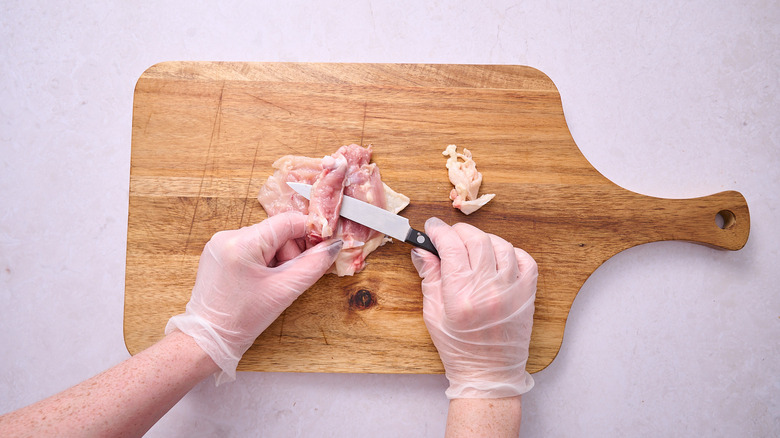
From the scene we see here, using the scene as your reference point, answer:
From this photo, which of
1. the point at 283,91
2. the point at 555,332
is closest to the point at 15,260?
the point at 283,91

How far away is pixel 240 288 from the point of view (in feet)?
7.14

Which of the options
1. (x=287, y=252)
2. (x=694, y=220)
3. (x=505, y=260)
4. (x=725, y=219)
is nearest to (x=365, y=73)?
(x=287, y=252)

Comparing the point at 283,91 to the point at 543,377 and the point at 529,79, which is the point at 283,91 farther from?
the point at 543,377

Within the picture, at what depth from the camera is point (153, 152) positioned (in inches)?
96.3

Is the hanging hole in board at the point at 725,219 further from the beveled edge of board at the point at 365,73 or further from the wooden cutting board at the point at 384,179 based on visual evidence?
the beveled edge of board at the point at 365,73

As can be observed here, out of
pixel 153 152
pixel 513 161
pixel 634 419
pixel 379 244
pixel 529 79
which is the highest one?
pixel 529 79

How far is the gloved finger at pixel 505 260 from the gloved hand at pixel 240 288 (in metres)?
0.98

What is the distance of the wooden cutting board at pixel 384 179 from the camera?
7.89 ft

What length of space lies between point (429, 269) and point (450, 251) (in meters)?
0.18

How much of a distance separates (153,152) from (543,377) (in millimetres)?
2882

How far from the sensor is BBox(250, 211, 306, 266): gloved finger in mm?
2193

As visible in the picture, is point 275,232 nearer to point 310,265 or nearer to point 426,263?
point 310,265

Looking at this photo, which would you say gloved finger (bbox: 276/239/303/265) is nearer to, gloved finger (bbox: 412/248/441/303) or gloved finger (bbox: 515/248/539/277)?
gloved finger (bbox: 412/248/441/303)

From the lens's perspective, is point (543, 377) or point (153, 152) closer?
point (153, 152)
